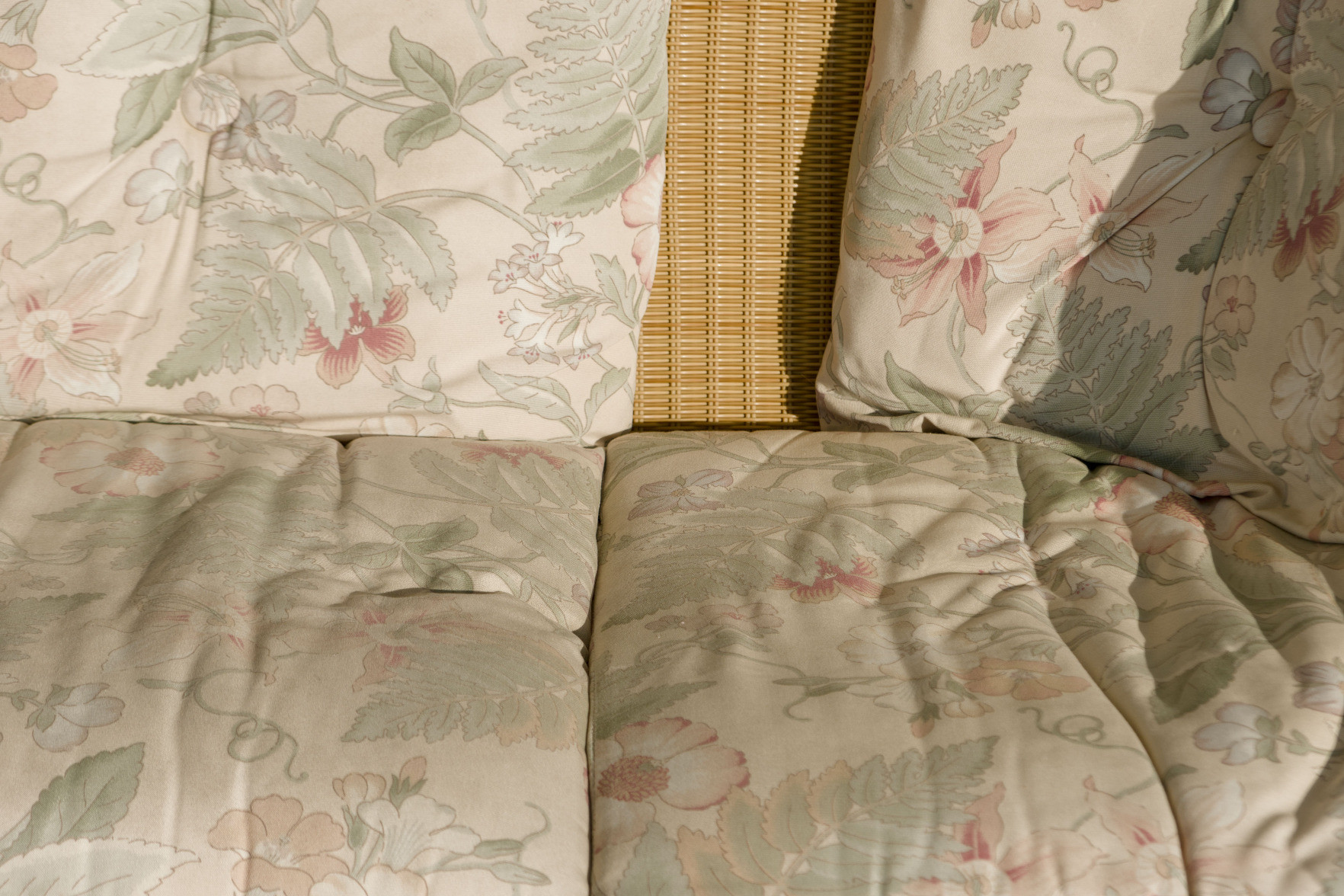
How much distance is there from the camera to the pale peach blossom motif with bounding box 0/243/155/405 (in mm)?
897

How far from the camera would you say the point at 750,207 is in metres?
1.13

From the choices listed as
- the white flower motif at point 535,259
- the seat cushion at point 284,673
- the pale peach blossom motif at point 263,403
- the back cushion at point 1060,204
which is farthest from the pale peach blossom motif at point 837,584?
the pale peach blossom motif at point 263,403

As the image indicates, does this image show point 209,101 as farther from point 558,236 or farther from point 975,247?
point 975,247

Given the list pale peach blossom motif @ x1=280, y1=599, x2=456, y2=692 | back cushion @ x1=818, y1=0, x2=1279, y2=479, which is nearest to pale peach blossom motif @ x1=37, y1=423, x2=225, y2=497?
pale peach blossom motif @ x1=280, y1=599, x2=456, y2=692

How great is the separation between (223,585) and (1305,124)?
970 millimetres

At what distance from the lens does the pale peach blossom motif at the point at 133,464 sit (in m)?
0.84

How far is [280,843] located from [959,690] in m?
0.44

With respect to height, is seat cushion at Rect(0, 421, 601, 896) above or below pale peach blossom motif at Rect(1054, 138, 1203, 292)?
below

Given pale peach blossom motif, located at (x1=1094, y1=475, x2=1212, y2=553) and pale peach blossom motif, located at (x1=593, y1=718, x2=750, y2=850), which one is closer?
pale peach blossom motif, located at (x1=593, y1=718, x2=750, y2=850)

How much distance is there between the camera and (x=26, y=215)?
88 centimetres

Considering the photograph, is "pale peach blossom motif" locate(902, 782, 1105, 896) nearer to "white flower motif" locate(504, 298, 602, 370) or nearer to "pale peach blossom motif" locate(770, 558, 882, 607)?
"pale peach blossom motif" locate(770, 558, 882, 607)

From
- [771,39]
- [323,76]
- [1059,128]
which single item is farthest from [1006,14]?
[323,76]

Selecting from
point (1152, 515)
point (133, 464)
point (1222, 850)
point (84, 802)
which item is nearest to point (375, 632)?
point (84, 802)

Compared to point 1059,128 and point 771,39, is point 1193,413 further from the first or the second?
point 771,39
